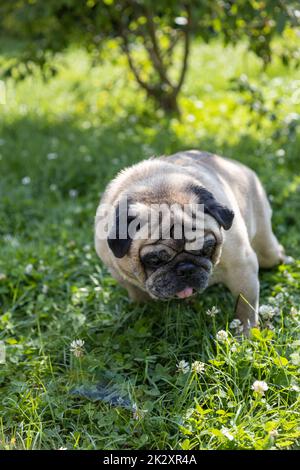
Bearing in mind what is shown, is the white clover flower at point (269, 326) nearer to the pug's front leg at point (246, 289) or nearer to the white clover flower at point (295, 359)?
the pug's front leg at point (246, 289)

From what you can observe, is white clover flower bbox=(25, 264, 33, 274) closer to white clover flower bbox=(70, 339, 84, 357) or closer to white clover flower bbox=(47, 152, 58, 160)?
white clover flower bbox=(70, 339, 84, 357)

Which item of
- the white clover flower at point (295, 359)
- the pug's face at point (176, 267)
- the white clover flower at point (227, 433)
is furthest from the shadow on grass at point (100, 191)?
the white clover flower at point (227, 433)

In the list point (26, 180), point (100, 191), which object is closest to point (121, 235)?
point (100, 191)

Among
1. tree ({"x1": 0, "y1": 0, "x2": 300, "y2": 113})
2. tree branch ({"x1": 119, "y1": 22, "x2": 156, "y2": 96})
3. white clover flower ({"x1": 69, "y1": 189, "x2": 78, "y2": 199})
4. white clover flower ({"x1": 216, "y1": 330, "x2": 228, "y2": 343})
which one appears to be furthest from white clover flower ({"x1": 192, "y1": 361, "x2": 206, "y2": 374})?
tree branch ({"x1": 119, "y1": 22, "x2": 156, "y2": 96})

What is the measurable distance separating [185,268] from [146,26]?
5.45m

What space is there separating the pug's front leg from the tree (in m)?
3.05

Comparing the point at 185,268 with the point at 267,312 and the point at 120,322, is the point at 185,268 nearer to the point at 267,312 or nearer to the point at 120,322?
the point at 267,312

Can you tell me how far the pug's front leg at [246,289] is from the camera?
384cm

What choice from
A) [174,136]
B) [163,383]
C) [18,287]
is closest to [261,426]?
[163,383]

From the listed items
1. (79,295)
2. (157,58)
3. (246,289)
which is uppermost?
(157,58)

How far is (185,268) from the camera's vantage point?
3.40 meters

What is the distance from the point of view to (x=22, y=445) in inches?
122

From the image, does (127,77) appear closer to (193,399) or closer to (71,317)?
(71,317)
